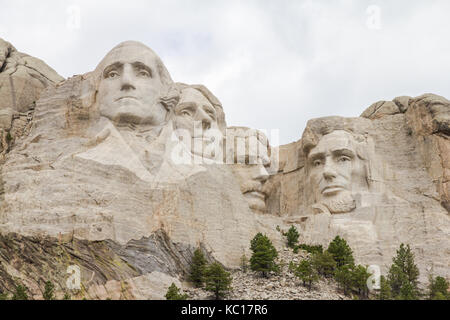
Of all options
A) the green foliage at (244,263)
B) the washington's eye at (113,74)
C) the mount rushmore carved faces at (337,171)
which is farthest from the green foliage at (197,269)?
the mount rushmore carved faces at (337,171)

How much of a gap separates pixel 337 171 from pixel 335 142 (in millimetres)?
881

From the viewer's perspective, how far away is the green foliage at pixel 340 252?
91.3ft

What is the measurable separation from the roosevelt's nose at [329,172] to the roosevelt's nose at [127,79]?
6.02 m

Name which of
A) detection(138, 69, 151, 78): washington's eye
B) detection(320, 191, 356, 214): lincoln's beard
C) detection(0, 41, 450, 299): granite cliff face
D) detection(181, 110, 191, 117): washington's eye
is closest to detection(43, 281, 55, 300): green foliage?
detection(0, 41, 450, 299): granite cliff face

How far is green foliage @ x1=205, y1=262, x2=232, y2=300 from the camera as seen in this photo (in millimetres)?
25234

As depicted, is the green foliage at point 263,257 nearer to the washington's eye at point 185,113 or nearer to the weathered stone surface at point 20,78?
the washington's eye at point 185,113

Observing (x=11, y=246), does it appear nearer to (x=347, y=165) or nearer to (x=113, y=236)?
(x=113, y=236)

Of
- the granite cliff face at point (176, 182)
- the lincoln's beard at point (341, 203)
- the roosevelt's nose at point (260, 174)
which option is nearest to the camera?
the granite cliff face at point (176, 182)

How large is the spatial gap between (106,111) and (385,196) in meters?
7.93

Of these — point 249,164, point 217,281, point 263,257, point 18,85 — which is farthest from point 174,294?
point 18,85

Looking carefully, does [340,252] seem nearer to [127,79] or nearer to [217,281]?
[217,281]

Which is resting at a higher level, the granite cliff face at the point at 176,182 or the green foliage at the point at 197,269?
the granite cliff face at the point at 176,182

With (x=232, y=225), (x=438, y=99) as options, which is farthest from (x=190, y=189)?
(x=438, y=99)

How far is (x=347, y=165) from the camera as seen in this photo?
104 ft
